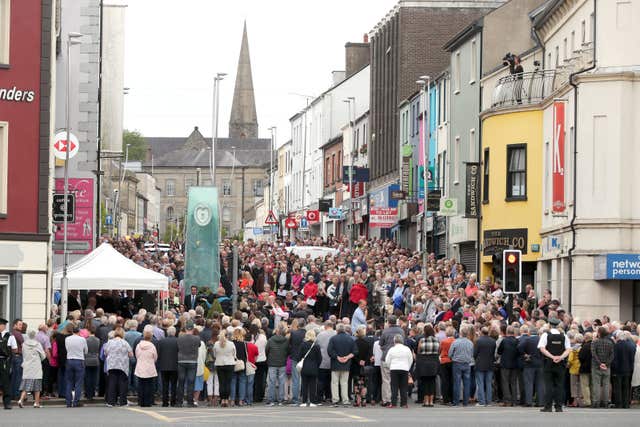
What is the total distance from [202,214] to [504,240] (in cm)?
1216

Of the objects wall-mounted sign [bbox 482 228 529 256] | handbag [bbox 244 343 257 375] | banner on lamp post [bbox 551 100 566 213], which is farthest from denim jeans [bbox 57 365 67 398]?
wall-mounted sign [bbox 482 228 529 256]

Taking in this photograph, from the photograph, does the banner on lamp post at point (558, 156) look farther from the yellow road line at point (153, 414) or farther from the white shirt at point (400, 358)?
the yellow road line at point (153, 414)

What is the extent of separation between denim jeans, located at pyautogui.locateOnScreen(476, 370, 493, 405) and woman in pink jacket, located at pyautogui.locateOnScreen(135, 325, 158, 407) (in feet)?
21.3

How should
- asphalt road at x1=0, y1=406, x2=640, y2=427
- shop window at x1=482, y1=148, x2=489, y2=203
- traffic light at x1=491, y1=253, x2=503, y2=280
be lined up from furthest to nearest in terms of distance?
shop window at x1=482, y1=148, x2=489, y2=203 < traffic light at x1=491, y1=253, x2=503, y2=280 < asphalt road at x1=0, y1=406, x2=640, y2=427

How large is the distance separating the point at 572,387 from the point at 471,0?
47.3 metres

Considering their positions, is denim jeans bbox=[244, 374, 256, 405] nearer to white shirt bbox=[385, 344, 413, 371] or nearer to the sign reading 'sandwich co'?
white shirt bbox=[385, 344, 413, 371]

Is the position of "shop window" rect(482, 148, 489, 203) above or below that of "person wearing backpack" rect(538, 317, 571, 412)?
above

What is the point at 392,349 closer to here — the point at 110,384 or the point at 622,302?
the point at 110,384

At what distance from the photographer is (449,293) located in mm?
40250

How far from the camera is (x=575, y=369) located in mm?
32156

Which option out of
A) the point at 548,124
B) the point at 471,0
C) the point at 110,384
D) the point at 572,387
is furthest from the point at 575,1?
the point at 471,0

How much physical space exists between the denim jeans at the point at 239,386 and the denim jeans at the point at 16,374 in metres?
4.20

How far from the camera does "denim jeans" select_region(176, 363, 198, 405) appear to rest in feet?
103

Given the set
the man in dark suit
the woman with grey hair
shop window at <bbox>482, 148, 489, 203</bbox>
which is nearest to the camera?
the woman with grey hair
